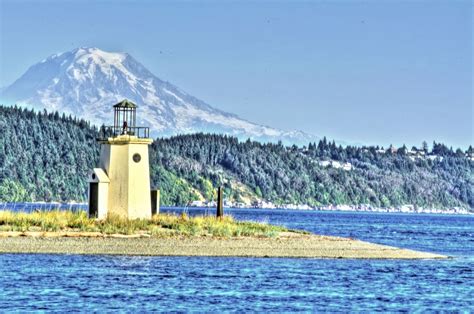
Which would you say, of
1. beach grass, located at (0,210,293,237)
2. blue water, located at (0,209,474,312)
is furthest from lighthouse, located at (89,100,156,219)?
blue water, located at (0,209,474,312)

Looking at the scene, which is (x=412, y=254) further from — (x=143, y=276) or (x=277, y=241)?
(x=143, y=276)

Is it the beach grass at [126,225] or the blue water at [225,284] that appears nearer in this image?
the blue water at [225,284]

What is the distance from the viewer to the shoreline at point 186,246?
6041 centimetres

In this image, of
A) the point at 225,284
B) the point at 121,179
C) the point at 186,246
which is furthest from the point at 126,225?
the point at 225,284

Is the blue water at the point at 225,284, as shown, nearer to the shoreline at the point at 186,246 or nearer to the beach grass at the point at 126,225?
the shoreline at the point at 186,246

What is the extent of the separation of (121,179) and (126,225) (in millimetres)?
2980

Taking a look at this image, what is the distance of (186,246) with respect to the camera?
63.0m

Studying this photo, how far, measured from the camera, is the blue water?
4338 cm

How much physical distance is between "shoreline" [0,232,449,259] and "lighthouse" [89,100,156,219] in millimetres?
3601

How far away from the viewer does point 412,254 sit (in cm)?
6719

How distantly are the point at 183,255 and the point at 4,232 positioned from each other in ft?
29.0

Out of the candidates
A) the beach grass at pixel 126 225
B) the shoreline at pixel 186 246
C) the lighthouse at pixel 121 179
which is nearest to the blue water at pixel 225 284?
the shoreline at pixel 186 246

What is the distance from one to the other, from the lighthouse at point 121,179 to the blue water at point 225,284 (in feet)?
28.7

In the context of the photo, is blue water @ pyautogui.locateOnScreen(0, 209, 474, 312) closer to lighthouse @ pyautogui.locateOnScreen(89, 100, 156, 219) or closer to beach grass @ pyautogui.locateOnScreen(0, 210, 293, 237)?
beach grass @ pyautogui.locateOnScreen(0, 210, 293, 237)
